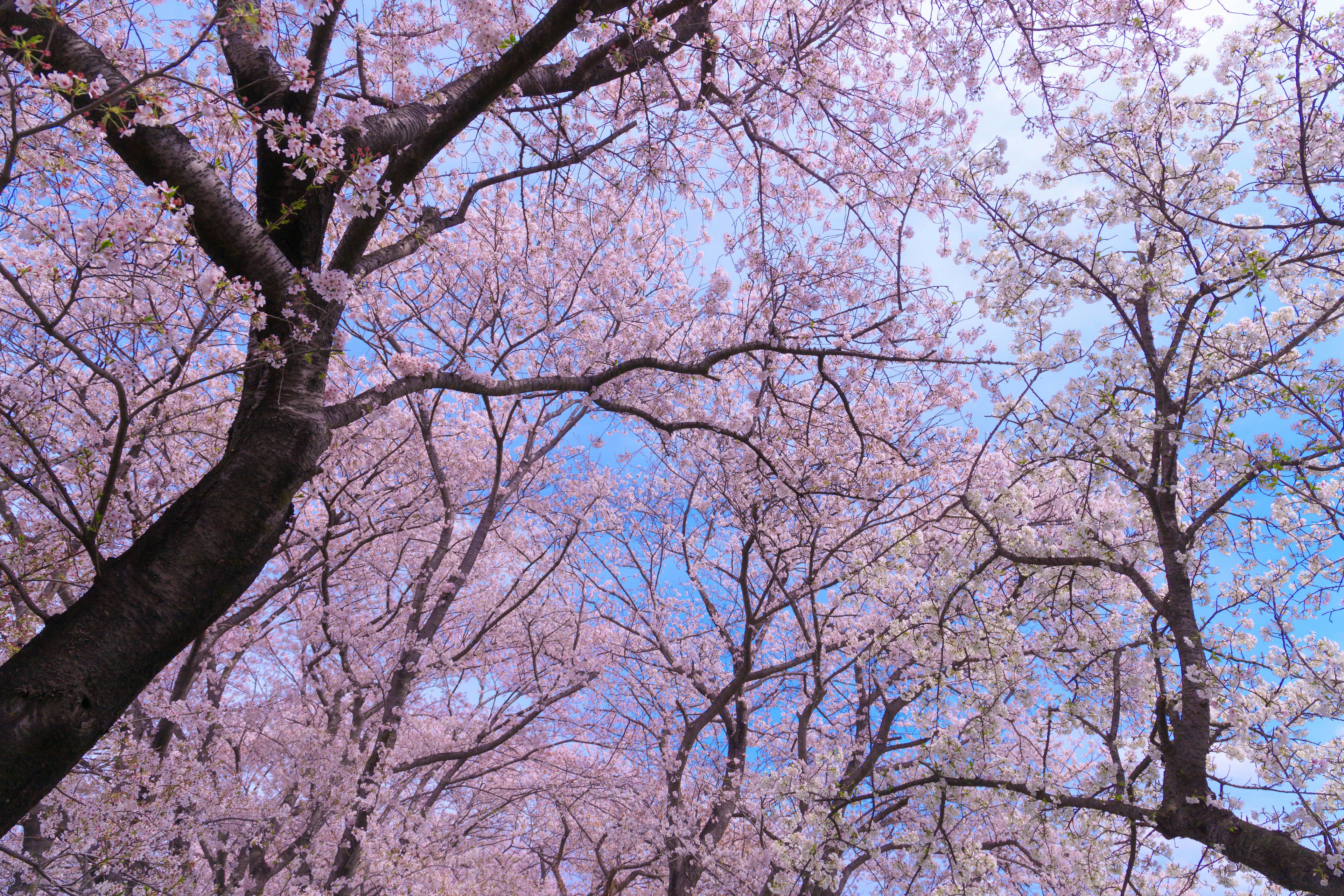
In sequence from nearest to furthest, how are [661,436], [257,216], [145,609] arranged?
[145,609]
[257,216]
[661,436]

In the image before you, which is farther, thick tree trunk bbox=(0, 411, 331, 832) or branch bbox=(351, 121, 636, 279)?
branch bbox=(351, 121, 636, 279)

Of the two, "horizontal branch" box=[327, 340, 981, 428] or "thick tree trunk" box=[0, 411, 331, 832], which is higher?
"horizontal branch" box=[327, 340, 981, 428]

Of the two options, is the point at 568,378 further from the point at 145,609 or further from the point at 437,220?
the point at 145,609

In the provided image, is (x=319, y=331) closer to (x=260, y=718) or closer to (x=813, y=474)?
(x=813, y=474)

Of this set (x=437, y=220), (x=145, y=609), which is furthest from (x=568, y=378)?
(x=145, y=609)

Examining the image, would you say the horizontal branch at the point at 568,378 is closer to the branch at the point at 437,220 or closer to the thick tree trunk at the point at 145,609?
the branch at the point at 437,220

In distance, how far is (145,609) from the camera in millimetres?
2596

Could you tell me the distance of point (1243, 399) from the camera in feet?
16.9

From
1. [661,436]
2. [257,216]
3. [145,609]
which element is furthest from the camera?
[661,436]

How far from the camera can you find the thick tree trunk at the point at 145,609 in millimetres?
2320

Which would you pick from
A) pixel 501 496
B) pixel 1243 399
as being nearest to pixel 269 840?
pixel 501 496

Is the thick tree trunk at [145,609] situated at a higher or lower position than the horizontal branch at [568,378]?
lower

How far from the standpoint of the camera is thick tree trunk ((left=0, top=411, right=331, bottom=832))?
2320 millimetres

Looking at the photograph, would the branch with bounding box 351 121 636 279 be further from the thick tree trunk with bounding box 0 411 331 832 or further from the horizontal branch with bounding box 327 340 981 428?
the thick tree trunk with bounding box 0 411 331 832
